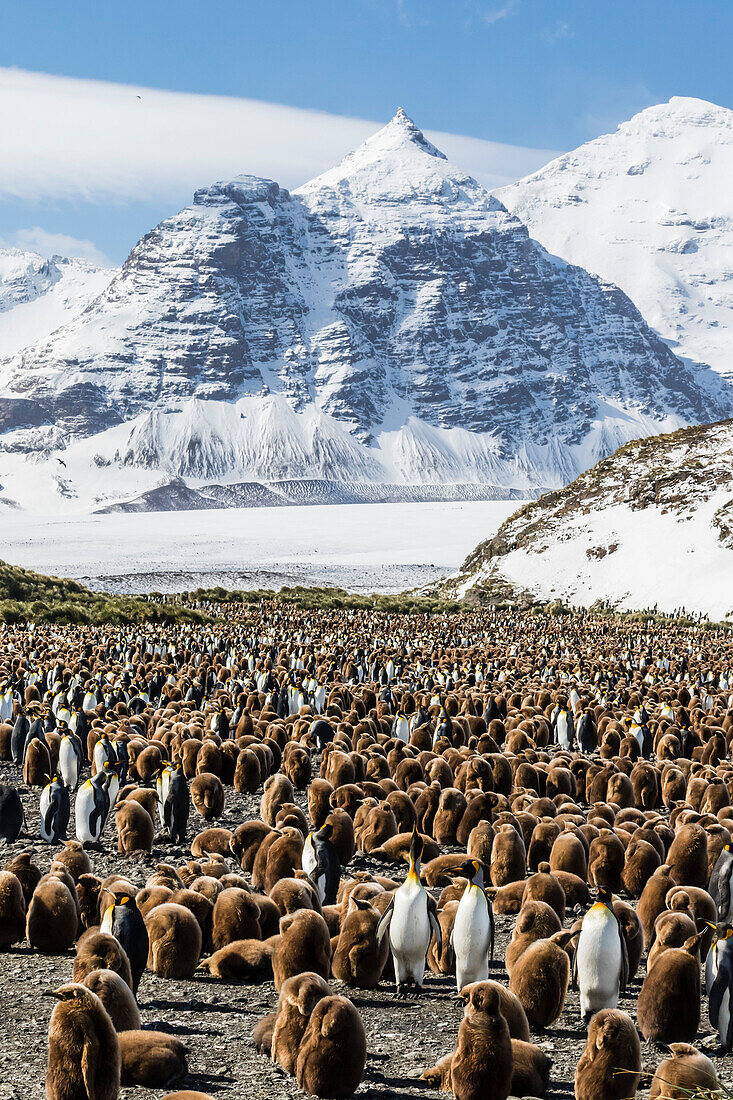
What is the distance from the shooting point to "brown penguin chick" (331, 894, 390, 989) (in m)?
6.38

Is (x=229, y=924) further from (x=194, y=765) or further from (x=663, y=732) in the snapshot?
(x=663, y=732)

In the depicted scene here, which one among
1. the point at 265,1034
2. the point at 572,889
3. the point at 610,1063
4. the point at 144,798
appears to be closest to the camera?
the point at 610,1063

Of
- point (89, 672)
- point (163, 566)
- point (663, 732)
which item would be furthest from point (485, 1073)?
point (163, 566)

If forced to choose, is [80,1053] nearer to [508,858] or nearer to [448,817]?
[508,858]

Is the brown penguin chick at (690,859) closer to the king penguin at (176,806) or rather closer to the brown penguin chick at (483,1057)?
the brown penguin chick at (483,1057)

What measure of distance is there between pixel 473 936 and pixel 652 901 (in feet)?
5.31

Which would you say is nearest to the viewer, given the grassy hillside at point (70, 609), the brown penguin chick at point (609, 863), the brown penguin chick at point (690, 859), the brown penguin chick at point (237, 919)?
the brown penguin chick at point (237, 919)

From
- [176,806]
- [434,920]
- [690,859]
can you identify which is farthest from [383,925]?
[176,806]

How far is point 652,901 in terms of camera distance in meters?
7.22

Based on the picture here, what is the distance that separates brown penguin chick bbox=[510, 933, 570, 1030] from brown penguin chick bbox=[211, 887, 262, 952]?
1.64 metres

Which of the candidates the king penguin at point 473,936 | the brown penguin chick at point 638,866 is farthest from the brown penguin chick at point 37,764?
the king penguin at point 473,936

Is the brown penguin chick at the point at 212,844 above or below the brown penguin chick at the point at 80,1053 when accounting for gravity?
below

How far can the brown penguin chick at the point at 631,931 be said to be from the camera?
21.3 feet

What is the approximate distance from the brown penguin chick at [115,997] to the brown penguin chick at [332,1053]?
849 mm
